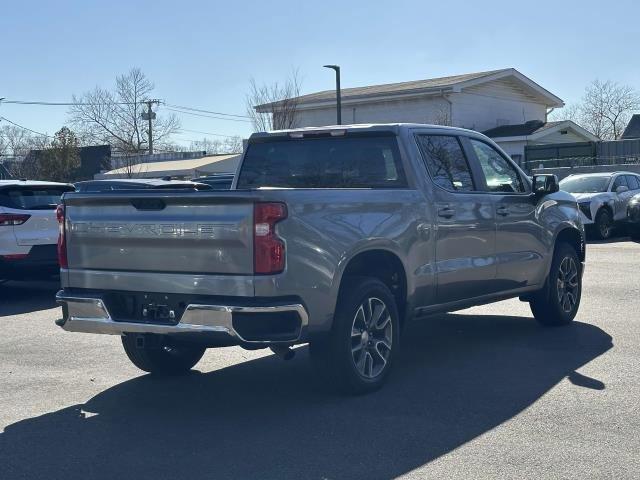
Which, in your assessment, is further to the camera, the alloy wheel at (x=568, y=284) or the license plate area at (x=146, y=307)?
the alloy wheel at (x=568, y=284)

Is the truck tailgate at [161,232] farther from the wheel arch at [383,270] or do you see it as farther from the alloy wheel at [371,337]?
the alloy wheel at [371,337]

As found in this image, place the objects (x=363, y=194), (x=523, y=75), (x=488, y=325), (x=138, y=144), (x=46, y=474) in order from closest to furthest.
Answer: (x=46, y=474)
(x=363, y=194)
(x=488, y=325)
(x=523, y=75)
(x=138, y=144)

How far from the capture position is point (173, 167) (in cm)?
4628

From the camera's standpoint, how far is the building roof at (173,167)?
4369 cm

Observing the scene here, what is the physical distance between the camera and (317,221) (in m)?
6.25

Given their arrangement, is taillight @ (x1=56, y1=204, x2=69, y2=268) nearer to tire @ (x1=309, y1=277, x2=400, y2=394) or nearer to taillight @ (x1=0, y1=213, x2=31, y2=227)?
tire @ (x1=309, y1=277, x2=400, y2=394)

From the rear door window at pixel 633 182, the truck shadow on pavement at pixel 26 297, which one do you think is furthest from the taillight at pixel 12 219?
the rear door window at pixel 633 182

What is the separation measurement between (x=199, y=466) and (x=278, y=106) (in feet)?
114

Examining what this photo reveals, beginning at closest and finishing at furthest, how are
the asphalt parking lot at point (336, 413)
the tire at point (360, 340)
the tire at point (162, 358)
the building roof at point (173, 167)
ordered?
the asphalt parking lot at point (336, 413) < the tire at point (360, 340) < the tire at point (162, 358) < the building roof at point (173, 167)

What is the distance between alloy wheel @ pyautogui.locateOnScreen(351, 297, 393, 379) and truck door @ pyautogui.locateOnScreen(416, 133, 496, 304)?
0.79 meters

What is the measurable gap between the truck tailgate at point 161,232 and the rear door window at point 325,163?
6.26 ft

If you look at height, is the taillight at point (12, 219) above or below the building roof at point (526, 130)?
below

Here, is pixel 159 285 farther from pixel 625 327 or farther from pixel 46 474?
pixel 625 327

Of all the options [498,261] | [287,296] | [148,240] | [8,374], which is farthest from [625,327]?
[8,374]
